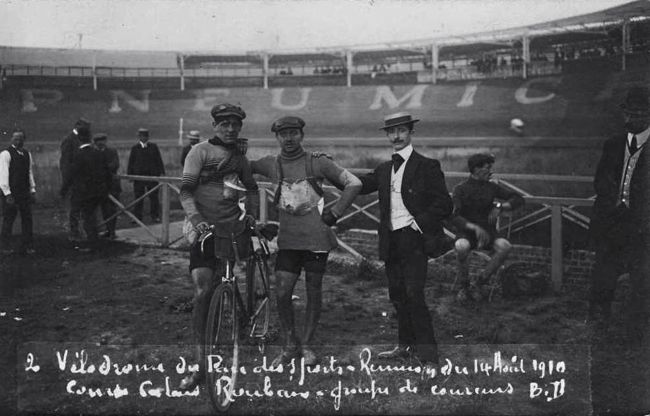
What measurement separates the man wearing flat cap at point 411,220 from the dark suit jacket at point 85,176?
525 centimetres

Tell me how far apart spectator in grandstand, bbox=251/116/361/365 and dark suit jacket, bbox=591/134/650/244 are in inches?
76.9

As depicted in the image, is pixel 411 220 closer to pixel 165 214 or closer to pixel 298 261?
pixel 298 261

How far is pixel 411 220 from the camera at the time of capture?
370 cm

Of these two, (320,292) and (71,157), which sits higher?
(71,157)

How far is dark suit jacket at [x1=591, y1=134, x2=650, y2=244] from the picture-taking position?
12.9ft

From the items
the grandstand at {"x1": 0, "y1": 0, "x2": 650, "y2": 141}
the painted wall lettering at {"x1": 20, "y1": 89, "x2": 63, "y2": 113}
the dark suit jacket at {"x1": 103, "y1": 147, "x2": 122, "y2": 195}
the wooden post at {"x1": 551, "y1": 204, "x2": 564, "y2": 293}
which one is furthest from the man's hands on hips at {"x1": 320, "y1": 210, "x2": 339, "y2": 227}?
the painted wall lettering at {"x1": 20, "y1": 89, "x2": 63, "y2": 113}

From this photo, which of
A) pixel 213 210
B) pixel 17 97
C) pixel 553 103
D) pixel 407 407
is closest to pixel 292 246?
→ pixel 213 210

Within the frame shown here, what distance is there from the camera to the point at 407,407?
10.4 feet

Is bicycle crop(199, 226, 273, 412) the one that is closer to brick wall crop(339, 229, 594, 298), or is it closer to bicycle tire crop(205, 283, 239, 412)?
bicycle tire crop(205, 283, 239, 412)

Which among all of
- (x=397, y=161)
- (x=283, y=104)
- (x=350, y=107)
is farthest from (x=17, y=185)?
(x=283, y=104)

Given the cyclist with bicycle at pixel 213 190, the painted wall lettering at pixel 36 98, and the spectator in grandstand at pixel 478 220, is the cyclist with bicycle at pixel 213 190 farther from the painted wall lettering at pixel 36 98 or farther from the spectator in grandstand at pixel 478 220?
the painted wall lettering at pixel 36 98

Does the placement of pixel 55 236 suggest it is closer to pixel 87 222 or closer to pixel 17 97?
pixel 87 222

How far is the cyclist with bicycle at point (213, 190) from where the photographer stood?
3510 mm

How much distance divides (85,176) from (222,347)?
17.4 ft
